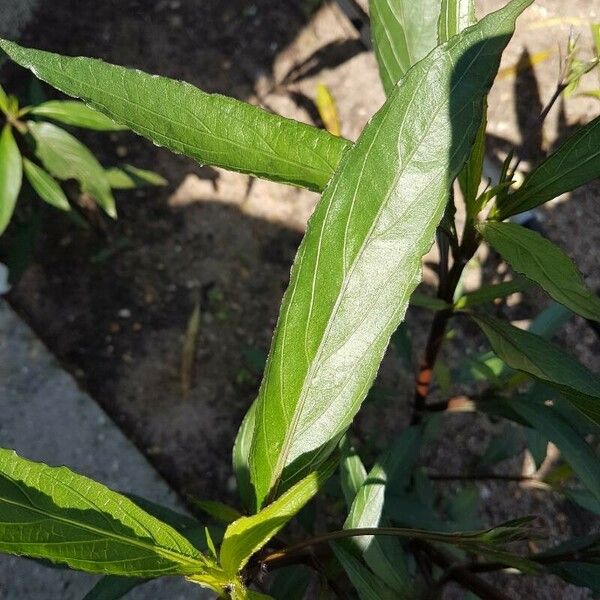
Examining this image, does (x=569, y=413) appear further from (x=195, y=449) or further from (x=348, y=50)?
(x=348, y=50)

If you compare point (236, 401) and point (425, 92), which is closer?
point (425, 92)

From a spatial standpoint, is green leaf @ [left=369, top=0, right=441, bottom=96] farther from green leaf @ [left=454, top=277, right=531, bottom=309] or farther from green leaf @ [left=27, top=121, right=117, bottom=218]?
green leaf @ [left=27, top=121, right=117, bottom=218]

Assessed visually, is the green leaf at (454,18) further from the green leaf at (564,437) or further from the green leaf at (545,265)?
the green leaf at (564,437)

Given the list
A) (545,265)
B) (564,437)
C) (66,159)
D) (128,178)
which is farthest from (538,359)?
(128,178)

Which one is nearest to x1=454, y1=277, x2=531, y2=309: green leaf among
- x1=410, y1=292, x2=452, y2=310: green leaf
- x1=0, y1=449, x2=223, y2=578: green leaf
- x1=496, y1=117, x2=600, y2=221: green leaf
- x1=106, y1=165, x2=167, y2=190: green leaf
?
x1=410, y1=292, x2=452, y2=310: green leaf

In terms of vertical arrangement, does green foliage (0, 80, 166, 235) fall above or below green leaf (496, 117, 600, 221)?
above

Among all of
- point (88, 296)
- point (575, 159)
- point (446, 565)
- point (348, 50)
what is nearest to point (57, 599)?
point (88, 296)

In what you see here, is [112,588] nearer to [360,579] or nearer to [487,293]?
[360,579]
